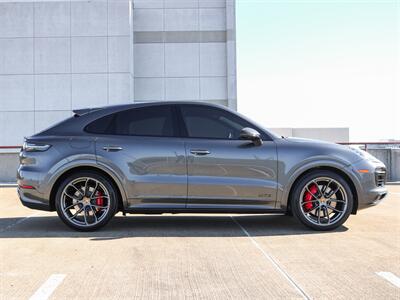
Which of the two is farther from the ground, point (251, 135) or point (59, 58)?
point (59, 58)

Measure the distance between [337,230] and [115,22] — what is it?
80.3 ft

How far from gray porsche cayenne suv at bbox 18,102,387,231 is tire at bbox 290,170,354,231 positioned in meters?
0.01

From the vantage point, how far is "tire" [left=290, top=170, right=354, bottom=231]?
20.4 ft

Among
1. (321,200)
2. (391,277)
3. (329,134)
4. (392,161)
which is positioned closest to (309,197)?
(321,200)

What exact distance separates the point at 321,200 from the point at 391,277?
213 cm

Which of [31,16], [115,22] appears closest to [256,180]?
[115,22]

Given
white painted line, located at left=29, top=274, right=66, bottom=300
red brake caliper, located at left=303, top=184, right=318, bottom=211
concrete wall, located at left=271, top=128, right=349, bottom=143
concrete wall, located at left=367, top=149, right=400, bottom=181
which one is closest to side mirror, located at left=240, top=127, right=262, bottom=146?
red brake caliper, located at left=303, top=184, right=318, bottom=211

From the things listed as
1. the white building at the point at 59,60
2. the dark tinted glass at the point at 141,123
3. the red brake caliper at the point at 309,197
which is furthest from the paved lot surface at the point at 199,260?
the white building at the point at 59,60

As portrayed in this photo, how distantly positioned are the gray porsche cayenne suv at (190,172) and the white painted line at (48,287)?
1.94 m

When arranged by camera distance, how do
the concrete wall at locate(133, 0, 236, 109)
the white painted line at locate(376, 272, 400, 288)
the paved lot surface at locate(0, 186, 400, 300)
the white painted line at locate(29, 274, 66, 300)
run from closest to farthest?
1. the white painted line at locate(29, 274, 66, 300)
2. the paved lot surface at locate(0, 186, 400, 300)
3. the white painted line at locate(376, 272, 400, 288)
4. the concrete wall at locate(133, 0, 236, 109)

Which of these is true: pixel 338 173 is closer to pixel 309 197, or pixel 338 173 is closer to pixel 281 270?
pixel 309 197

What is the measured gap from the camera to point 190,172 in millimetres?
6145

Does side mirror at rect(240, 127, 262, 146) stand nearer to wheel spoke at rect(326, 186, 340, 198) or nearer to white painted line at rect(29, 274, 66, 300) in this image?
wheel spoke at rect(326, 186, 340, 198)

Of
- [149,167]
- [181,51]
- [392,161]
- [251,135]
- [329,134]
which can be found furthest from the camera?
[329,134]
